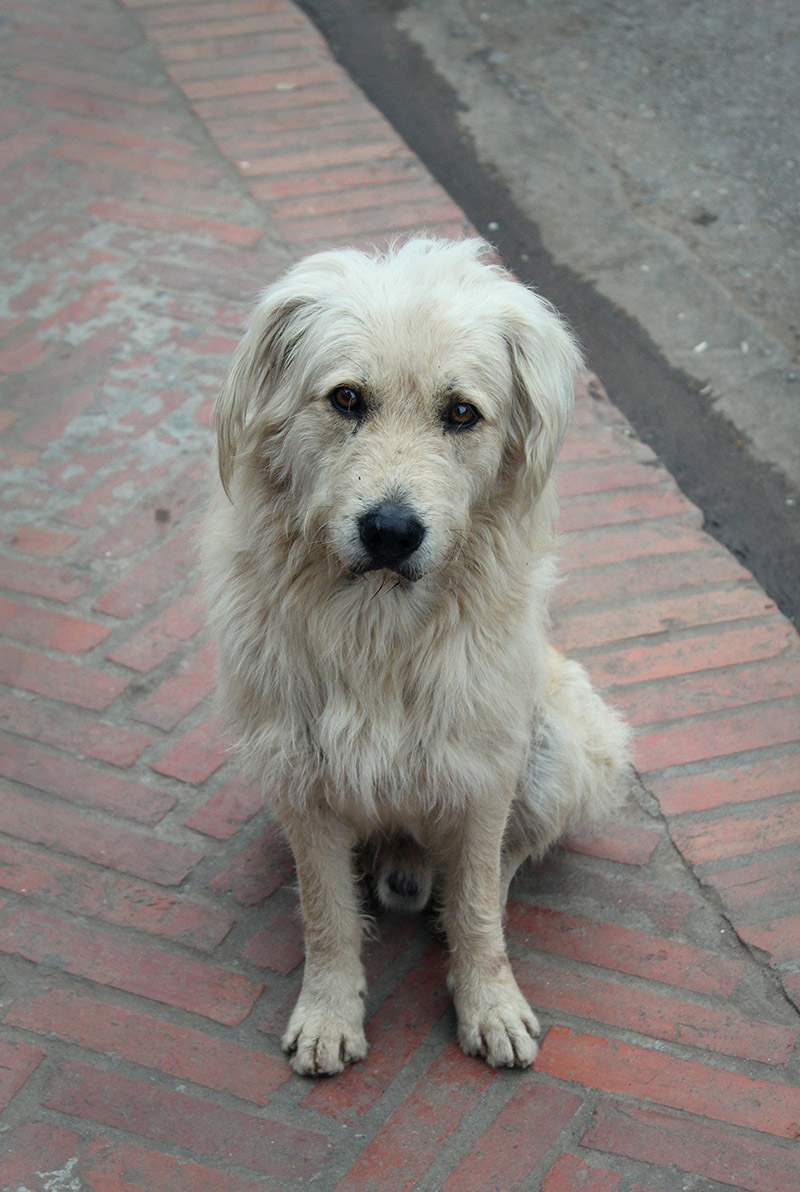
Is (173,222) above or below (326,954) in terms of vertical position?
above

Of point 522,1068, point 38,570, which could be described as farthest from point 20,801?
point 522,1068

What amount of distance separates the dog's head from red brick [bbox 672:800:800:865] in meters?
1.20

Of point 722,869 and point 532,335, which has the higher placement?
Result: point 532,335

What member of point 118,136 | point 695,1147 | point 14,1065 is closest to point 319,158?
point 118,136

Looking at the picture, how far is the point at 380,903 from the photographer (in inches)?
118

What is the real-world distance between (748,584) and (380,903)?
1.68 m

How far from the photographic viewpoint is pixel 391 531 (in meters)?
2.12

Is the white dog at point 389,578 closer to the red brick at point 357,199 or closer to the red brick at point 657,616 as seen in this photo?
the red brick at point 657,616

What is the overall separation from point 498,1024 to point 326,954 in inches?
17.0

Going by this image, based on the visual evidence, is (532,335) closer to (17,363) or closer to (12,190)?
(17,363)

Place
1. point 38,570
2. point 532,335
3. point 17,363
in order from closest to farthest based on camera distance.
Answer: point 532,335, point 38,570, point 17,363

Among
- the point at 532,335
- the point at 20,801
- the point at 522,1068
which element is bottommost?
the point at 20,801

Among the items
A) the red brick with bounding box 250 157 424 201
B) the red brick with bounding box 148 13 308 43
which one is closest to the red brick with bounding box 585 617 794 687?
the red brick with bounding box 250 157 424 201

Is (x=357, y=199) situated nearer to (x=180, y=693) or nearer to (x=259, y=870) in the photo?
(x=180, y=693)
